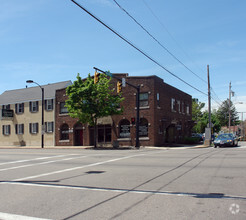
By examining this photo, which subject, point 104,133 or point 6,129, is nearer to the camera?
point 104,133

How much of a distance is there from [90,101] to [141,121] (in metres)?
6.32

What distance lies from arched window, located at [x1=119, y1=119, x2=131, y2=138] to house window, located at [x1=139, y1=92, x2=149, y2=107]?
2.67 m

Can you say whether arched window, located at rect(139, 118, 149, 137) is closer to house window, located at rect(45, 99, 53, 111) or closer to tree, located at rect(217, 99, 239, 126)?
house window, located at rect(45, 99, 53, 111)

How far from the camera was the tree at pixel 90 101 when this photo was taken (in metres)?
28.0

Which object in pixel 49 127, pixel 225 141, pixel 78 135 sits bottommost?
pixel 225 141

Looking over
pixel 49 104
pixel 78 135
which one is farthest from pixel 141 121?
pixel 49 104

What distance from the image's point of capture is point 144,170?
37.4ft

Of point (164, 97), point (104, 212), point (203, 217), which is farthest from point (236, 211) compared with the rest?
point (164, 97)

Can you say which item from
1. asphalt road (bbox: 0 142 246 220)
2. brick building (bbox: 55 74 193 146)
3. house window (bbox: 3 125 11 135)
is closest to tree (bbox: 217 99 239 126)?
brick building (bbox: 55 74 193 146)

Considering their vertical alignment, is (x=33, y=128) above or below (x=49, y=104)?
below

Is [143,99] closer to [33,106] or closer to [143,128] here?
[143,128]

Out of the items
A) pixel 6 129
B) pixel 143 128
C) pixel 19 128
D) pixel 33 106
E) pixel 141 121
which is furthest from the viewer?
pixel 6 129

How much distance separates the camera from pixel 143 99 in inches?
1216

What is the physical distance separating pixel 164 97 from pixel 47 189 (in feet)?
85.0
